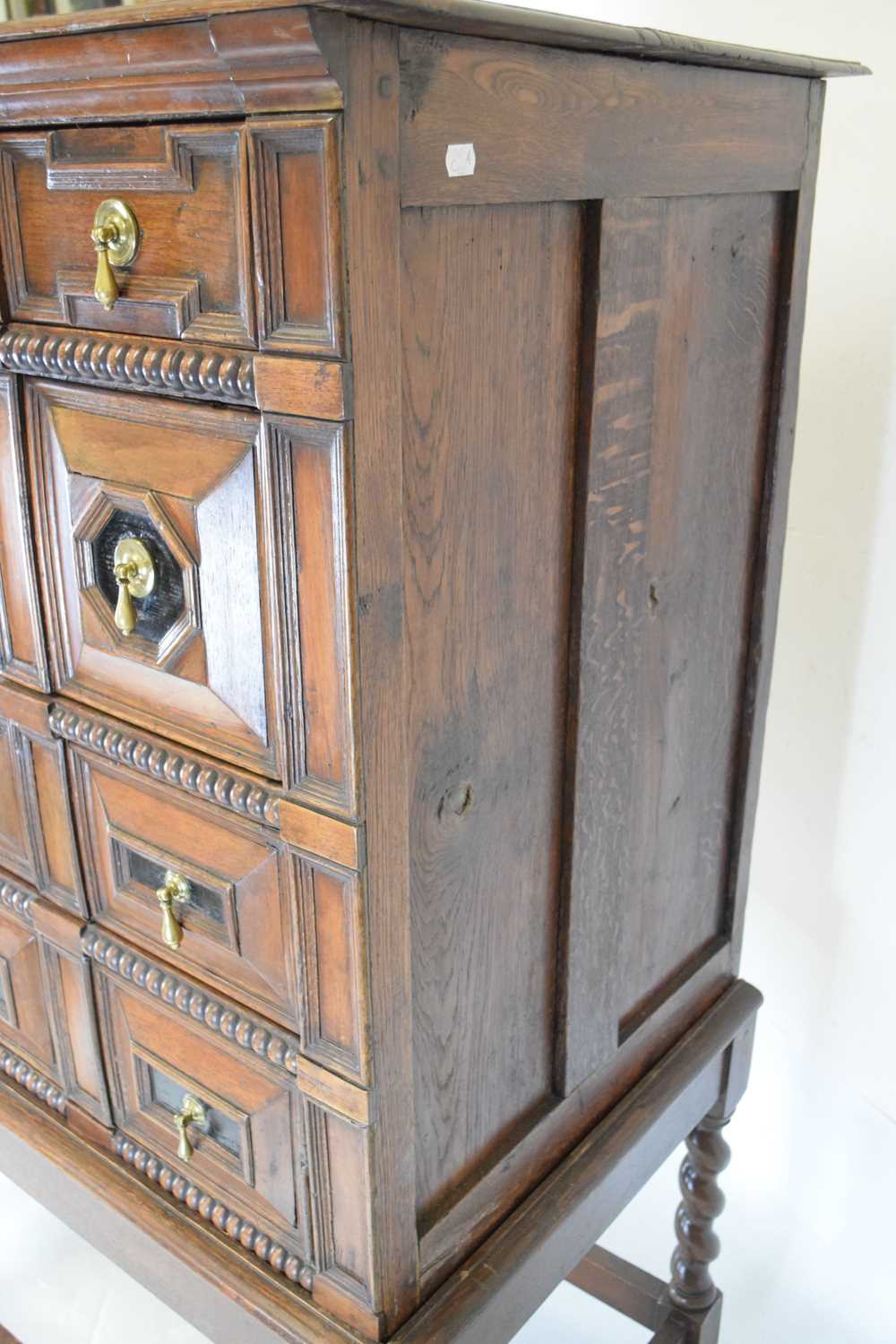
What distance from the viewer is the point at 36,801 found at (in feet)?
3.30

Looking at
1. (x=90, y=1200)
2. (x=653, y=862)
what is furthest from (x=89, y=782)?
(x=653, y=862)

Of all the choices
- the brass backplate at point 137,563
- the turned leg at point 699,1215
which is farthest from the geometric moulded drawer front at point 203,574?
the turned leg at point 699,1215

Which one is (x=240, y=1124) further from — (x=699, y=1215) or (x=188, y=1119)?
(x=699, y=1215)

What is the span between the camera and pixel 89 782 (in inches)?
37.5

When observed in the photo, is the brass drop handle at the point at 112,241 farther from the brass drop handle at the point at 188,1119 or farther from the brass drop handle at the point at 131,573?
the brass drop handle at the point at 188,1119

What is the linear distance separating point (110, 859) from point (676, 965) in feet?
1.76

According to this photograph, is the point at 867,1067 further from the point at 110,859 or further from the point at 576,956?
the point at 110,859

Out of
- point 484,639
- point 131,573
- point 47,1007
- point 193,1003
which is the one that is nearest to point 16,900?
point 47,1007

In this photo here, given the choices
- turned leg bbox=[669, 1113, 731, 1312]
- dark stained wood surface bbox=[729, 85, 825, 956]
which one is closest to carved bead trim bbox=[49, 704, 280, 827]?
dark stained wood surface bbox=[729, 85, 825, 956]

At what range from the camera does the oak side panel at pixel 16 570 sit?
2.93 ft

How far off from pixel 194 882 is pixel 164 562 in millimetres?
225

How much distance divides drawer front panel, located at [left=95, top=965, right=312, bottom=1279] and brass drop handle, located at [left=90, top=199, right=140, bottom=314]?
484 millimetres

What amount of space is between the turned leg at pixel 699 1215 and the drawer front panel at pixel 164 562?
0.76 meters

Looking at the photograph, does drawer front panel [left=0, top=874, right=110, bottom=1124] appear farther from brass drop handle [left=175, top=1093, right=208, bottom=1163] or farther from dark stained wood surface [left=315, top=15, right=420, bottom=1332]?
dark stained wood surface [left=315, top=15, right=420, bottom=1332]
